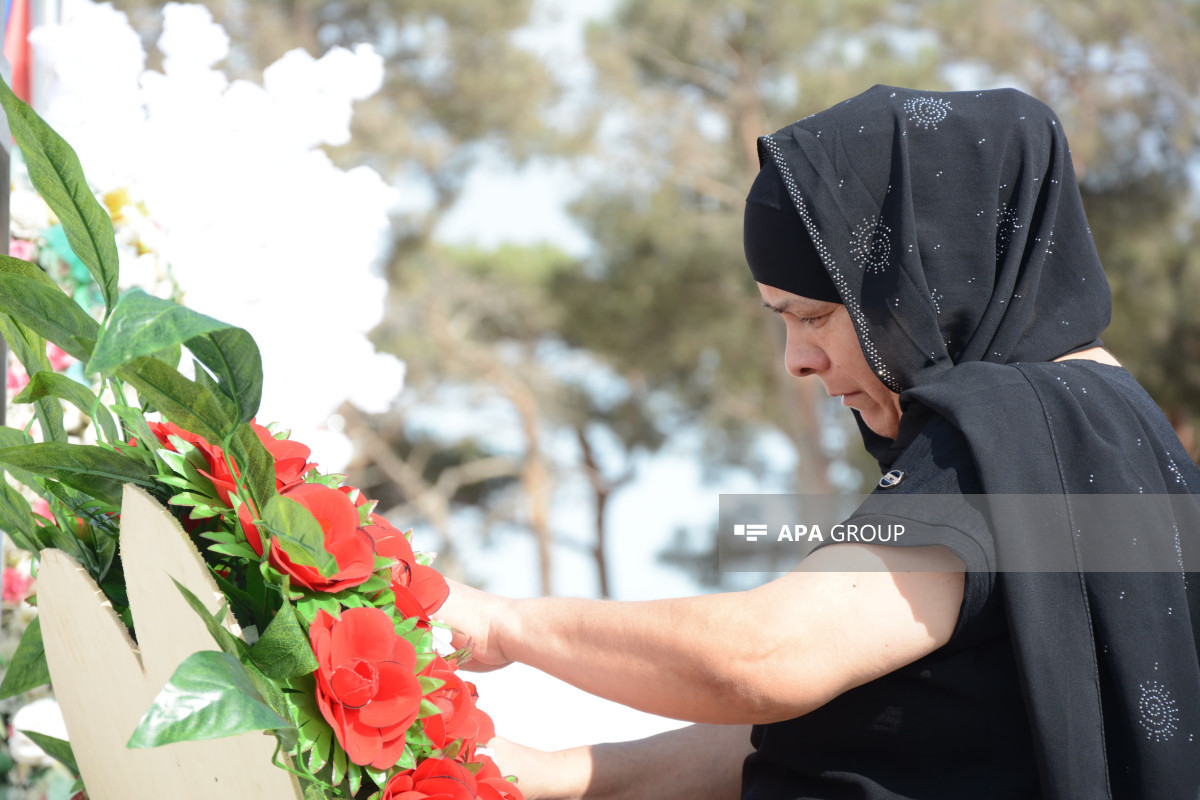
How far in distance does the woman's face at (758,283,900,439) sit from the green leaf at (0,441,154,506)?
2.73 ft

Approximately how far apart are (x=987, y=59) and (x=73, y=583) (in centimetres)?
1057

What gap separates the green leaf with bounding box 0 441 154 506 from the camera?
2.58ft

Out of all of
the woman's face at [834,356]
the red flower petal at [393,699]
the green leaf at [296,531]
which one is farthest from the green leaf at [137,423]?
the woman's face at [834,356]

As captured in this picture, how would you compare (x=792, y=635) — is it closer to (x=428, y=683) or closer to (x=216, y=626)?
(x=428, y=683)

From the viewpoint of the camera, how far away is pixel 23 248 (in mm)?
1504

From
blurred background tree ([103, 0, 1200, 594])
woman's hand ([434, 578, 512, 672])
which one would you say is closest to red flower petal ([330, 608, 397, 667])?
woman's hand ([434, 578, 512, 672])

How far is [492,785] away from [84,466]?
409 mm

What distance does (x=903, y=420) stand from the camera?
126 cm

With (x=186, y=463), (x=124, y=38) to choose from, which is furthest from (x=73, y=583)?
(x=124, y=38)

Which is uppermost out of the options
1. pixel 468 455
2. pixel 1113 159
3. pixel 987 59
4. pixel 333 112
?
pixel 987 59

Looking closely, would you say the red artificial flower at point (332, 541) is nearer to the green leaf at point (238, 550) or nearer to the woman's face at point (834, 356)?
the green leaf at point (238, 550)

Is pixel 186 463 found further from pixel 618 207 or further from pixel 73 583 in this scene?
pixel 618 207

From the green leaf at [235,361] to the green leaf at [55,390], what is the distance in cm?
15

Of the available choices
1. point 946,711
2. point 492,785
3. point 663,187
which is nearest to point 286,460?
point 492,785
